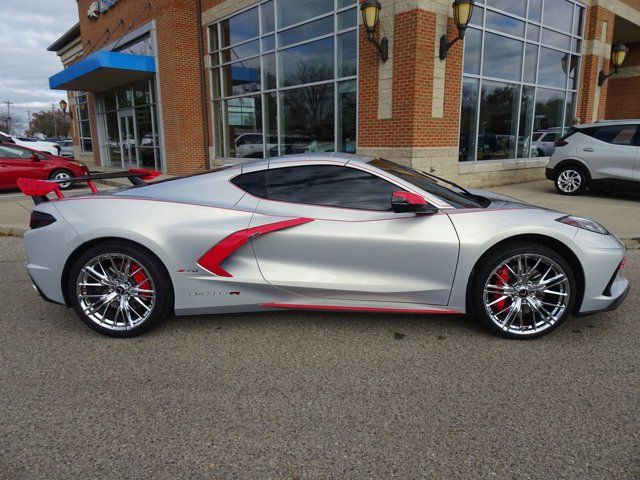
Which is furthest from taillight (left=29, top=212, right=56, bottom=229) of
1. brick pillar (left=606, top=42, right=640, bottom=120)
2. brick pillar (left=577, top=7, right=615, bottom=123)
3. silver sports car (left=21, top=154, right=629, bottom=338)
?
brick pillar (left=606, top=42, right=640, bottom=120)

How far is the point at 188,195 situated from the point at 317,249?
43.6 inches

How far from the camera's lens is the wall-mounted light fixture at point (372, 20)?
8.76 meters

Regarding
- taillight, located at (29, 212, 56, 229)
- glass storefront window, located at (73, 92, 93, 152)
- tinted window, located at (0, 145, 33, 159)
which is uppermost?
glass storefront window, located at (73, 92, 93, 152)

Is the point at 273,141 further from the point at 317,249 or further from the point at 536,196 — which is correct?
the point at 317,249

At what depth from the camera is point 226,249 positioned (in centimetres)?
344

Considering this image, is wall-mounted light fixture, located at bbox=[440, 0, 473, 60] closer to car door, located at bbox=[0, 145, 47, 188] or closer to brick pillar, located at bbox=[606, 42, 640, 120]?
car door, located at bbox=[0, 145, 47, 188]

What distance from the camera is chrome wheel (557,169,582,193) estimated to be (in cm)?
1013

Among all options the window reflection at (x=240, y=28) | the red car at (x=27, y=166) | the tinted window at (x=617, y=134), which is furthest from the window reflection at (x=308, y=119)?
the red car at (x=27, y=166)

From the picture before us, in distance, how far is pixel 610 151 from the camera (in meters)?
9.51

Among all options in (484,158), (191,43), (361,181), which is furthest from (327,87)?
(361,181)

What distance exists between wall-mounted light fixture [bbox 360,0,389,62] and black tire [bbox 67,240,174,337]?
7.22 m

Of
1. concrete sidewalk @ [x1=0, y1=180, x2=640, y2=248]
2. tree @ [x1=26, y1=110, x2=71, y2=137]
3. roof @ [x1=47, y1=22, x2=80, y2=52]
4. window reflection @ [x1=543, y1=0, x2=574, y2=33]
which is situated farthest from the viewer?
tree @ [x1=26, y1=110, x2=71, y2=137]

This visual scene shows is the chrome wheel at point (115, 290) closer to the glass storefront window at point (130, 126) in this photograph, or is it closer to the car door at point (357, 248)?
Answer: the car door at point (357, 248)

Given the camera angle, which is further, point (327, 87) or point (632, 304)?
→ point (327, 87)
